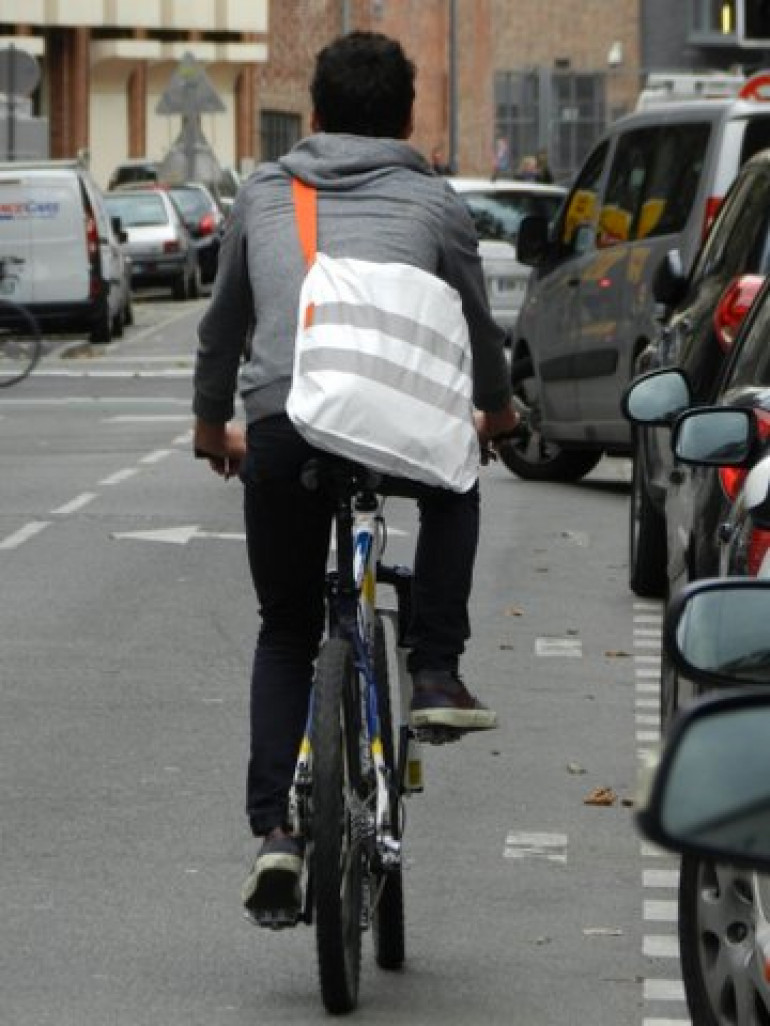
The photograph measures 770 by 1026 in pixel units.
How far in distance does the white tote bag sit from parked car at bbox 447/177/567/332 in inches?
943

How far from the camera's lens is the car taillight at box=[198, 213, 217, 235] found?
50.2 meters

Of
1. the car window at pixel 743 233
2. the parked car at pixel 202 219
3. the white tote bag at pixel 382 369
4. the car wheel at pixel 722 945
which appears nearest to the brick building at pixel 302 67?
the parked car at pixel 202 219

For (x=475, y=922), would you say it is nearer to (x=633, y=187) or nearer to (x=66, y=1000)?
(x=66, y=1000)

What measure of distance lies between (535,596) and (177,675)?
2.85 metres

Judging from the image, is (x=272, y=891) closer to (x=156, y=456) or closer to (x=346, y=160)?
(x=346, y=160)

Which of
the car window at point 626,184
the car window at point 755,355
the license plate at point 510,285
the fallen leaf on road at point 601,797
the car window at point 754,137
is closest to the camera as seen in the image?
the car window at point 755,355

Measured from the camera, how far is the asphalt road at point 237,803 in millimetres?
6324

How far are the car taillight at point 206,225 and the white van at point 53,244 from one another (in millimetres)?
14739

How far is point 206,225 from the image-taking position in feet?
165

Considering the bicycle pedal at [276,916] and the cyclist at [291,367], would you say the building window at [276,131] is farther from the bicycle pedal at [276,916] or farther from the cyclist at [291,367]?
the bicycle pedal at [276,916]

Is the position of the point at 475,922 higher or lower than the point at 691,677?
lower

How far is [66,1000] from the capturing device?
20.2ft

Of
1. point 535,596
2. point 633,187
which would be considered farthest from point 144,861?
point 633,187

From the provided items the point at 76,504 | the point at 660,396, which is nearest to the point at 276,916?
the point at 660,396
